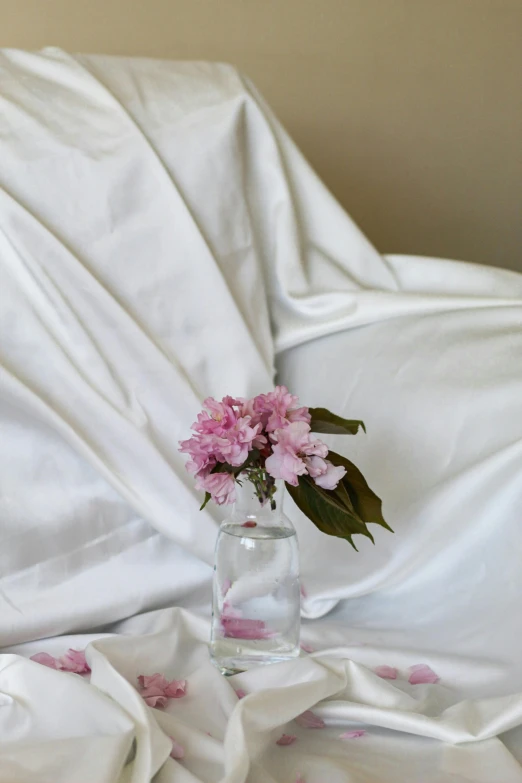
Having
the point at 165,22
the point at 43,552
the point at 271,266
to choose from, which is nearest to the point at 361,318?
the point at 271,266

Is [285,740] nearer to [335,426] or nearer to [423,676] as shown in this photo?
[423,676]

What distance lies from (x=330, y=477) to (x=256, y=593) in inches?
6.6

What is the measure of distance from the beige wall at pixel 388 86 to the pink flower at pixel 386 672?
4.17 ft

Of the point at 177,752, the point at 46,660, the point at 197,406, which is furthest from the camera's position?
the point at 197,406

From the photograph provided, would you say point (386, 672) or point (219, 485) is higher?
point (219, 485)

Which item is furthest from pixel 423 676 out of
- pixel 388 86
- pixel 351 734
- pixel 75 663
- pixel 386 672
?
pixel 388 86

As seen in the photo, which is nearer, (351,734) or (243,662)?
(351,734)

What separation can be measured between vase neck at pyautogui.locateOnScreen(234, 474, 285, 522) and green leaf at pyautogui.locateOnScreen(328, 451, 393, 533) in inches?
2.8

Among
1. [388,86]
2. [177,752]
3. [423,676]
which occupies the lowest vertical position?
[423,676]

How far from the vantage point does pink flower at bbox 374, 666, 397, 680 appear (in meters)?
1.01

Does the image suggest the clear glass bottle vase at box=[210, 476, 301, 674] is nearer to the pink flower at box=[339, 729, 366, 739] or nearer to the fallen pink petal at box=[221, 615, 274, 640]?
the fallen pink petal at box=[221, 615, 274, 640]

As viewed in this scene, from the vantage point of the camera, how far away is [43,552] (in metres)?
1.14

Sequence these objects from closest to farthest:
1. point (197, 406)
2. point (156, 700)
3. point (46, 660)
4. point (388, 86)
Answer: point (156, 700)
point (46, 660)
point (197, 406)
point (388, 86)

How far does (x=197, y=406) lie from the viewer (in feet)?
3.98
